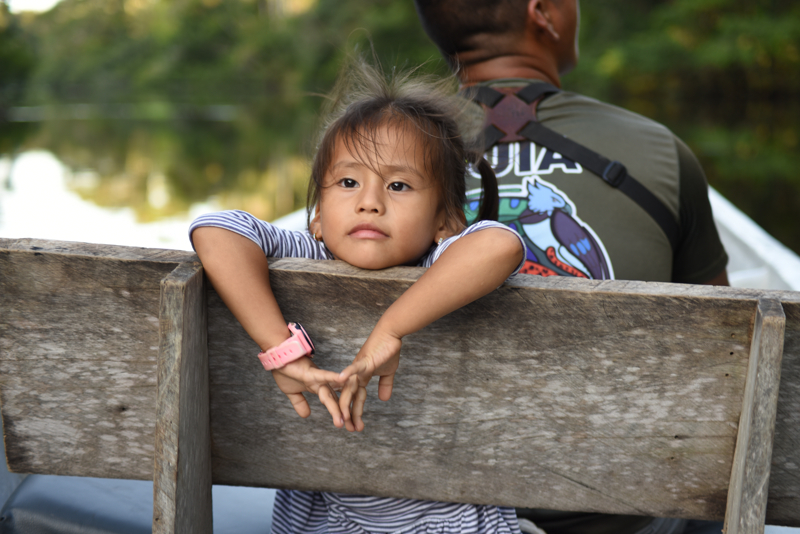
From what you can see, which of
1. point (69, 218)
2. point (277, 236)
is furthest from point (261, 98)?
point (277, 236)

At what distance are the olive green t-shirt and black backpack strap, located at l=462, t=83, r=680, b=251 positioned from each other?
0.7 inches

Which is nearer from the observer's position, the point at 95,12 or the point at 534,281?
the point at 534,281

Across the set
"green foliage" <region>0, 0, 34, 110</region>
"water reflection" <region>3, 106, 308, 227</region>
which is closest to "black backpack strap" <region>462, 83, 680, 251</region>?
"water reflection" <region>3, 106, 308, 227</region>

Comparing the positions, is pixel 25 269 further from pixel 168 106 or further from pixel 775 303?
pixel 168 106

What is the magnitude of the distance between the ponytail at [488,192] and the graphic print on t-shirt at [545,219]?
0.46 ft

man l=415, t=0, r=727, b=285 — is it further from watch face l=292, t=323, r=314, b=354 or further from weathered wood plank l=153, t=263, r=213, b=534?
weathered wood plank l=153, t=263, r=213, b=534

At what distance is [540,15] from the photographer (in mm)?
1915

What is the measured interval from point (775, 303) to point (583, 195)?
0.74 m

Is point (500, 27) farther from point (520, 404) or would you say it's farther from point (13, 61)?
point (13, 61)

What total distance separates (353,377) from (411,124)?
1.68 feet

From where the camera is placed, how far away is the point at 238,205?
9.59 meters

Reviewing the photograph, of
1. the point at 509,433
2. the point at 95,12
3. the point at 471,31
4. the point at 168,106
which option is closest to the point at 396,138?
the point at 509,433

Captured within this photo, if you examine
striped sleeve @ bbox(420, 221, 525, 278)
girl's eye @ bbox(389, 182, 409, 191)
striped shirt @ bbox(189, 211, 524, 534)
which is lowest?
striped shirt @ bbox(189, 211, 524, 534)

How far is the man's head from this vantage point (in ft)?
6.21
